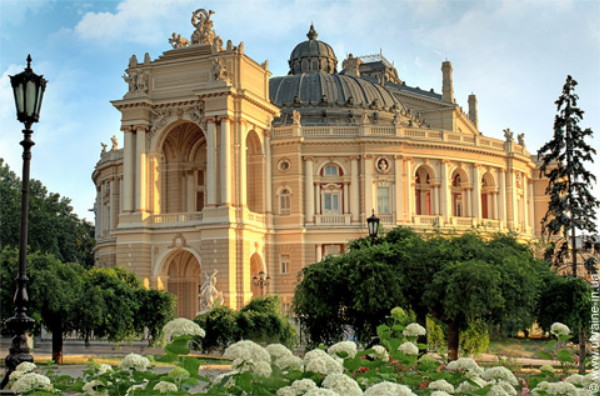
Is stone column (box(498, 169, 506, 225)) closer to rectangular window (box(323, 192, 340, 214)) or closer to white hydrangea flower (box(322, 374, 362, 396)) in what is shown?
rectangular window (box(323, 192, 340, 214))

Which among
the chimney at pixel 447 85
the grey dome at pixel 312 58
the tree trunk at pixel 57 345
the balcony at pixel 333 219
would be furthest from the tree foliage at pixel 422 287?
the chimney at pixel 447 85

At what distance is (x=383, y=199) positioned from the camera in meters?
53.8

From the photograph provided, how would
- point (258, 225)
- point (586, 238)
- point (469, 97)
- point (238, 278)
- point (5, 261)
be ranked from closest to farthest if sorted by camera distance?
point (5, 261) < point (586, 238) < point (238, 278) < point (258, 225) < point (469, 97)

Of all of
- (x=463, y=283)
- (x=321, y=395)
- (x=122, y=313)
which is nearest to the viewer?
(x=321, y=395)

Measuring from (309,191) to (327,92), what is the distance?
13398mm

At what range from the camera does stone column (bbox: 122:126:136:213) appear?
50.2 m

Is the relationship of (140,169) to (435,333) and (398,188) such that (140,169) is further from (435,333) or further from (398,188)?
(435,333)

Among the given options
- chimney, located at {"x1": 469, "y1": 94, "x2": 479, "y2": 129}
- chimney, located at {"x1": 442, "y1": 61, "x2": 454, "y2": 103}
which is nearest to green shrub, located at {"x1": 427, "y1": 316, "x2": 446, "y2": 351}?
chimney, located at {"x1": 442, "y1": 61, "x2": 454, "y2": 103}

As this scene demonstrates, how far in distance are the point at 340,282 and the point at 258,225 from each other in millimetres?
22733

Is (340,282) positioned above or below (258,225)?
below

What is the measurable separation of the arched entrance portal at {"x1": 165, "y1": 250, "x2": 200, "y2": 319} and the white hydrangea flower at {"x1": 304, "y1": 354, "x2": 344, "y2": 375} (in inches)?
1720

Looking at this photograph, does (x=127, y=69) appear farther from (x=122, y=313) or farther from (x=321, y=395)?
(x=321, y=395)

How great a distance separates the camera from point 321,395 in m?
6.24

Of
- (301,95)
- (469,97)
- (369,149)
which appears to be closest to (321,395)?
(369,149)
